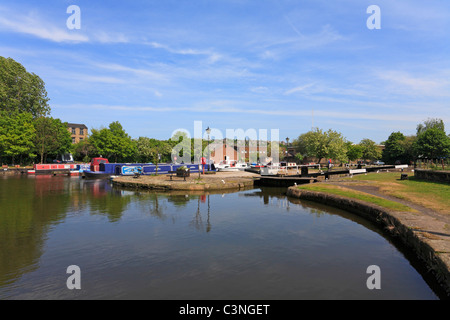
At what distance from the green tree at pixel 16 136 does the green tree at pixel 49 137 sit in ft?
4.67

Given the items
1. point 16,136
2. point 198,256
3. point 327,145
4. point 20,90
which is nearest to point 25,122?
point 16,136

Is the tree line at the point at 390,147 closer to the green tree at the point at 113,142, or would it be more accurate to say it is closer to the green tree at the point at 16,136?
the green tree at the point at 113,142

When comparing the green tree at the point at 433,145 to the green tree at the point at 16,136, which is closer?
the green tree at the point at 16,136

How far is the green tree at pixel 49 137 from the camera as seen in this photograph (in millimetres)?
Answer: 63509


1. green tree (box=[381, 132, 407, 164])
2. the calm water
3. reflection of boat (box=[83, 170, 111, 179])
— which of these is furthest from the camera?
green tree (box=[381, 132, 407, 164])

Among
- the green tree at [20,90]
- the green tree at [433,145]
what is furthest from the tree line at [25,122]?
the green tree at [433,145]

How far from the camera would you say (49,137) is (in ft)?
213

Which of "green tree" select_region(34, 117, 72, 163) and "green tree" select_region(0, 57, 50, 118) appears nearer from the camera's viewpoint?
"green tree" select_region(34, 117, 72, 163)

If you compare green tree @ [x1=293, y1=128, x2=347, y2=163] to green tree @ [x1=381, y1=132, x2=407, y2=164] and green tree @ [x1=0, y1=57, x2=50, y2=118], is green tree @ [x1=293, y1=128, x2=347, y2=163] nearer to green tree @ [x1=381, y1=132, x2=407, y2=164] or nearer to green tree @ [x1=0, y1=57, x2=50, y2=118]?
green tree @ [x1=381, y1=132, x2=407, y2=164]

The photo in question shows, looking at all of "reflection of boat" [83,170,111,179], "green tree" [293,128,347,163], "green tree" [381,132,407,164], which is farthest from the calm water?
"green tree" [381,132,407,164]

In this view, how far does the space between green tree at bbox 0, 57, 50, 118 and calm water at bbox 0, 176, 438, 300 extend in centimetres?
7224

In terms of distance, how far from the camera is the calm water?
23.3ft

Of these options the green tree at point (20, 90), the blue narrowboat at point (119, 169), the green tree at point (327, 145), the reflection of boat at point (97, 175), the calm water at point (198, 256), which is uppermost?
the green tree at point (20, 90)
